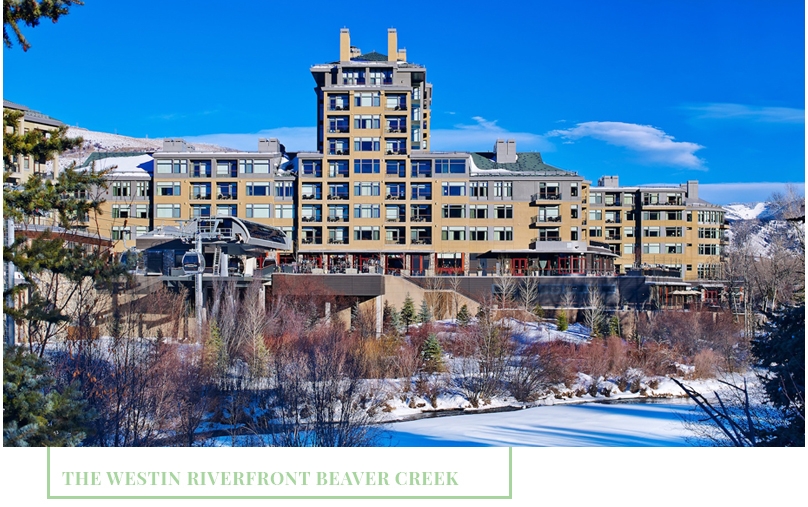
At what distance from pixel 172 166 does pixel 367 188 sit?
882 cm

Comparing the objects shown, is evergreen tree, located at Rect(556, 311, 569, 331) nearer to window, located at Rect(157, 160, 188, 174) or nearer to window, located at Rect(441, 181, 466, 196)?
window, located at Rect(441, 181, 466, 196)

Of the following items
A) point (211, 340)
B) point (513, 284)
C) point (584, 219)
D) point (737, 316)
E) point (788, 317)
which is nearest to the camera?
point (788, 317)

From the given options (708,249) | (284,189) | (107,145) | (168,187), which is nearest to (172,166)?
(168,187)

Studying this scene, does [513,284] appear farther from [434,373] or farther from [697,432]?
[697,432]

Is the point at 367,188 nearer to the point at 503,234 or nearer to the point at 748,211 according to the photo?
the point at 503,234

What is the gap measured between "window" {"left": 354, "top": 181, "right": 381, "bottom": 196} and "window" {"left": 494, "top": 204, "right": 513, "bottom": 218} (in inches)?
232

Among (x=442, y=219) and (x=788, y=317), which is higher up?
(x=442, y=219)

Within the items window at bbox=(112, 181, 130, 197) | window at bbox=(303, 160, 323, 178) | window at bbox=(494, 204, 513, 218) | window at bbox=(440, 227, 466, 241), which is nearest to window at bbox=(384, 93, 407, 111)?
window at bbox=(303, 160, 323, 178)

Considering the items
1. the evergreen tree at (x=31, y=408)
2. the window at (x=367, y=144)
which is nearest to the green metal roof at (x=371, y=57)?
the window at (x=367, y=144)

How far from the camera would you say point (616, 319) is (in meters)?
24.1

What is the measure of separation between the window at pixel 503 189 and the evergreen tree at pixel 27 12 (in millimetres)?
26396

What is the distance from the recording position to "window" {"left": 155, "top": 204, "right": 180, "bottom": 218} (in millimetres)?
30344
